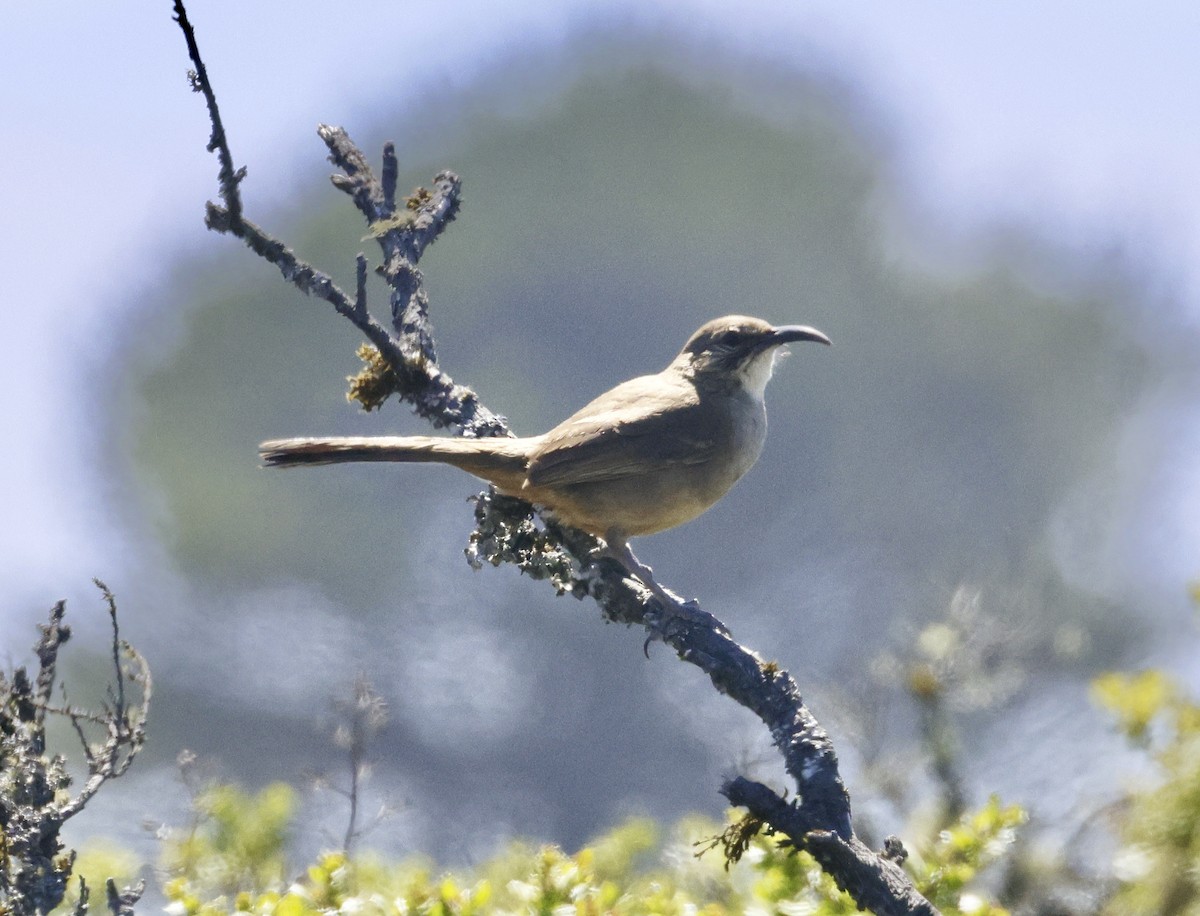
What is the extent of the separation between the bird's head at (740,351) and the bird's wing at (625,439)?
0.45 feet

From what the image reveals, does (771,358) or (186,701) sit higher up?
(186,701)

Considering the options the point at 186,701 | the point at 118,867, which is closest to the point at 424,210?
the point at 118,867

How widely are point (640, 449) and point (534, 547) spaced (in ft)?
1.86

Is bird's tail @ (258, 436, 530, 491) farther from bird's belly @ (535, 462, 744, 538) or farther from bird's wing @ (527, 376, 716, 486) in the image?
bird's belly @ (535, 462, 744, 538)

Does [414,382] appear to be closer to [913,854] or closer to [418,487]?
[913,854]

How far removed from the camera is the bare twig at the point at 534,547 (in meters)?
2.80

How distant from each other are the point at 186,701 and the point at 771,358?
9972mm

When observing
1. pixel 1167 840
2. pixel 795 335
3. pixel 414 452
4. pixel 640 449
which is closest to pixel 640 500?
pixel 640 449

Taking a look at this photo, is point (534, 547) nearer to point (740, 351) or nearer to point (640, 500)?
point (640, 500)

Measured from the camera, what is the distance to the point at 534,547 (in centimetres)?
428

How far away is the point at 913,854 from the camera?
4320mm

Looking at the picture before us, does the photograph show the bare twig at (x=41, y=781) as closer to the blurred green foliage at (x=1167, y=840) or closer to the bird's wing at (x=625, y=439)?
the bird's wing at (x=625, y=439)

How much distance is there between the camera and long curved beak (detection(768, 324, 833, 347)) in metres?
4.69

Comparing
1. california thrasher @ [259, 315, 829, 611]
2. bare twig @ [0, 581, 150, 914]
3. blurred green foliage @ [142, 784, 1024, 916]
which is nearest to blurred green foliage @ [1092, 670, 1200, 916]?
blurred green foliage @ [142, 784, 1024, 916]
